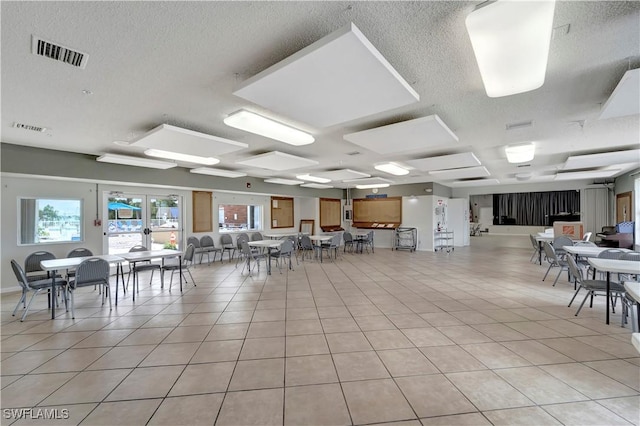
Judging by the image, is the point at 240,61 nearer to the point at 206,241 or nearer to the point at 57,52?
the point at 57,52

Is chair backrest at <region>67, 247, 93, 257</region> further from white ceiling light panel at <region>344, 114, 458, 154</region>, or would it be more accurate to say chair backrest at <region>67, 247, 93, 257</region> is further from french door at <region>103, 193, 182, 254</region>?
white ceiling light panel at <region>344, 114, 458, 154</region>

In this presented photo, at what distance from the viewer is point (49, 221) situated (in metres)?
5.98

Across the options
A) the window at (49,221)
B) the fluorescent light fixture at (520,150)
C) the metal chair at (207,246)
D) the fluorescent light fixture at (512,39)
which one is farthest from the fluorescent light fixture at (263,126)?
the metal chair at (207,246)

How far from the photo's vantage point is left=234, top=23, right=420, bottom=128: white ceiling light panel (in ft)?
6.39

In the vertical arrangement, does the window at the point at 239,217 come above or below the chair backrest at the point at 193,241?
above

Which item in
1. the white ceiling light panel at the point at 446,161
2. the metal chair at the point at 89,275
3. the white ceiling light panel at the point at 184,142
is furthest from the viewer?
the white ceiling light panel at the point at 446,161

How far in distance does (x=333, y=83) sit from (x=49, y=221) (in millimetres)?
7154

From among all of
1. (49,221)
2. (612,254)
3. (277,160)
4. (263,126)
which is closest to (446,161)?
(612,254)

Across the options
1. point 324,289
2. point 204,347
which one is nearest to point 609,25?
point 204,347

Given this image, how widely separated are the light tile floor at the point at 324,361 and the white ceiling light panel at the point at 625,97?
2.56 m

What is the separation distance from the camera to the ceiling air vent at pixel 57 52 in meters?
2.10

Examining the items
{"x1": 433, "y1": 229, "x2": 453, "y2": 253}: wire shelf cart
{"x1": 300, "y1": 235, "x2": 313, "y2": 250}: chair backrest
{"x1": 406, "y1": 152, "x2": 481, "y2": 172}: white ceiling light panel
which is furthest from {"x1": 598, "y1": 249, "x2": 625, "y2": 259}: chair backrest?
{"x1": 300, "y1": 235, "x2": 313, "y2": 250}: chair backrest

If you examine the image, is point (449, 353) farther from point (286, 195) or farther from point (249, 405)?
point (286, 195)

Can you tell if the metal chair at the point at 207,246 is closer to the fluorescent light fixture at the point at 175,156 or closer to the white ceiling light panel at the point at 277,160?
the fluorescent light fixture at the point at 175,156
